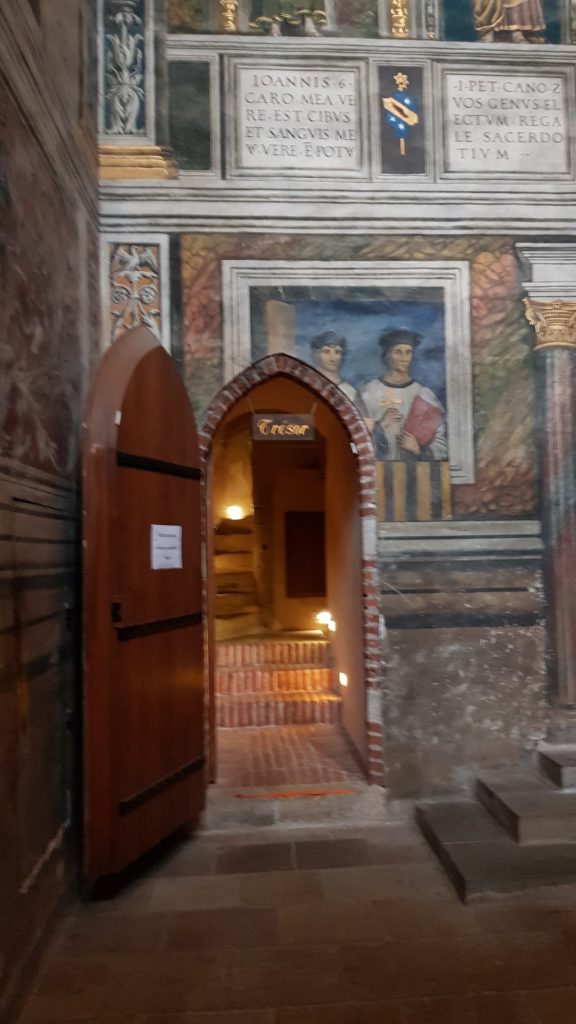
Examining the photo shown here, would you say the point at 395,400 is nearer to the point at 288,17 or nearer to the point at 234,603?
the point at 288,17

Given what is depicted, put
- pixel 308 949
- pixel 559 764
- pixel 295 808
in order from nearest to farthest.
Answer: pixel 308 949 < pixel 559 764 < pixel 295 808

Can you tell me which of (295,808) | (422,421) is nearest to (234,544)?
(422,421)

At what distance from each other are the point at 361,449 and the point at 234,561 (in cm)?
635

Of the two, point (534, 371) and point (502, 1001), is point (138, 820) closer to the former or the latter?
point (502, 1001)

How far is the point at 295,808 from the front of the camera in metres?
4.40

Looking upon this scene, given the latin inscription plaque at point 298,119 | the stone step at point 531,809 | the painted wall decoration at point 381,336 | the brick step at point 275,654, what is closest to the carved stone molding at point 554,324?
the painted wall decoration at point 381,336

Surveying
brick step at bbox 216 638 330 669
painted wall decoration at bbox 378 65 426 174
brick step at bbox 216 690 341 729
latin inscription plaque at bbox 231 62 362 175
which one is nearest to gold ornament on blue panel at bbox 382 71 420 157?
painted wall decoration at bbox 378 65 426 174

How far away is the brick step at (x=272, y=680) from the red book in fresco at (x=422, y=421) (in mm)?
3171

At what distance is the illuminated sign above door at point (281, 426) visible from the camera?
4.86m

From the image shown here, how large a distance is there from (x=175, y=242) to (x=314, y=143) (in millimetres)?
Answer: 1195

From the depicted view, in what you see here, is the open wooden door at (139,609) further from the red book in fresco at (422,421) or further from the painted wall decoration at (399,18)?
the painted wall decoration at (399,18)

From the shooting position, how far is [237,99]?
4.68m

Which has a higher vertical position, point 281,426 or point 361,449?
point 281,426

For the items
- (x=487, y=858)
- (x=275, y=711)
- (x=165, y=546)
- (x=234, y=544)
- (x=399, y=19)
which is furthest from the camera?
(x=234, y=544)
